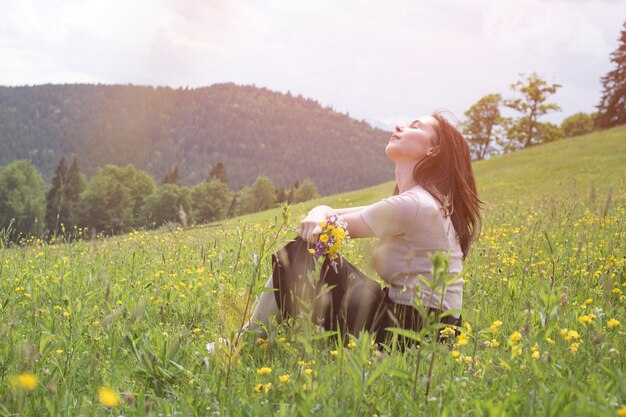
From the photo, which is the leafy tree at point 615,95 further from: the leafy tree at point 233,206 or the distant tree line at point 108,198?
the leafy tree at point 233,206

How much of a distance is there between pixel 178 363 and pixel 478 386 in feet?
5.64

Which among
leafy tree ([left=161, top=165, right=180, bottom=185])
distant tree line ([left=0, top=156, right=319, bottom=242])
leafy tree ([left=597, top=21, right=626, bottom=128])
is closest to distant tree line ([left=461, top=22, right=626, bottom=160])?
leafy tree ([left=597, top=21, right=626, bottom=128])

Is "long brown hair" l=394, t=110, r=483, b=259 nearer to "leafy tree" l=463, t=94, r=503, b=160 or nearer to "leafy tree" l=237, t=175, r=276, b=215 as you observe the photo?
"leafy tree" l=463, t=94, r=503, b=160

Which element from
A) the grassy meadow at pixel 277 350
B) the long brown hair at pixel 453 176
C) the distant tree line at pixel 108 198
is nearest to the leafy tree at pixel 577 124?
the distant tree line at pixel 108 198

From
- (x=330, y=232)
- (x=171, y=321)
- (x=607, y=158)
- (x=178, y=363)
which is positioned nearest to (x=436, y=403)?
(x=330, y=232)

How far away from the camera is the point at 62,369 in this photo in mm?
3002

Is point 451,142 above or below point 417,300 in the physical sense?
above

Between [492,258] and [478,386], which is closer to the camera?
[478,386]

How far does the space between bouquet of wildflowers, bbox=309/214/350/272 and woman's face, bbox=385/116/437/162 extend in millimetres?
874

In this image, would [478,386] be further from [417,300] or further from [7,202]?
[7,202]

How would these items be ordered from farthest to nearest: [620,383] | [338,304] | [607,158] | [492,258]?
1. [607,158]
2. [492,258]
3. [338,304]
4. [620,383]

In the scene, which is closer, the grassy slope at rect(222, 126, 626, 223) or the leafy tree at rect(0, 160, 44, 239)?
the grassy slope at rect(222, 126, 626, 223)

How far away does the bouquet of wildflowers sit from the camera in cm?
314

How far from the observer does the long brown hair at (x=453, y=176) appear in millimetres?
3869
